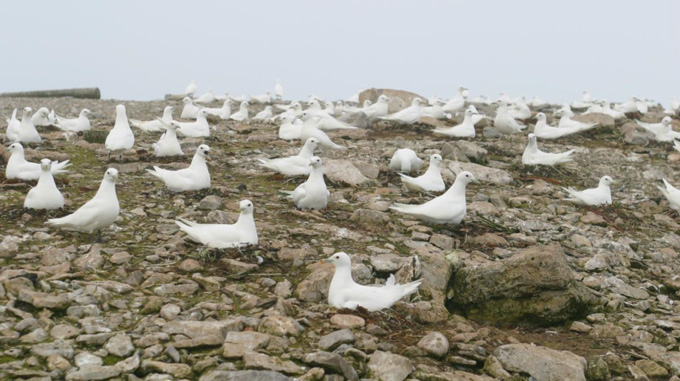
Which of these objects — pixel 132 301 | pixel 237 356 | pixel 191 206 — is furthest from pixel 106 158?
pixel 237 356

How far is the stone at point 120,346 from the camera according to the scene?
5.95 metres

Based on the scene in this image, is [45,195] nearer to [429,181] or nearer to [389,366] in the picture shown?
[389,366]

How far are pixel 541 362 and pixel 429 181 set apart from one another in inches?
249

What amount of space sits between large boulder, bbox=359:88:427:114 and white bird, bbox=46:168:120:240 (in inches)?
661

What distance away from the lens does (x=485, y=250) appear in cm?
998

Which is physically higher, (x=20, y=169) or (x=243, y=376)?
(x=20, y=169)

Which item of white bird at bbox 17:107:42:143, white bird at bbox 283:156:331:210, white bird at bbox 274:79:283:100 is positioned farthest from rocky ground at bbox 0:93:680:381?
white bird at bbox 274:79:283:100

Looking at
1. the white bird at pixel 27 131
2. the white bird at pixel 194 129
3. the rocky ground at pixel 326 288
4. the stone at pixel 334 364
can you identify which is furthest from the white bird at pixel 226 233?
the white bird at pixel 194 129

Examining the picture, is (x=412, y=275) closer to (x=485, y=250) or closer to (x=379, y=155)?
(x=485, y=250)

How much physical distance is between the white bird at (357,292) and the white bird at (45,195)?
4382mm

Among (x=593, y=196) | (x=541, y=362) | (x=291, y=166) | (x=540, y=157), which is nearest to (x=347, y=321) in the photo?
(x=541, y=362)

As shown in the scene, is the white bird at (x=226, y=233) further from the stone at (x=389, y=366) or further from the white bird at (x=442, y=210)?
the stone at (x=389, y=366)

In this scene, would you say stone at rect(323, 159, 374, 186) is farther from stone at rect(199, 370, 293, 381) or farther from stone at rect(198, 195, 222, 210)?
stone at rect(199, 370, 293, 381)

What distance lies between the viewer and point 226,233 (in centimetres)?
837
